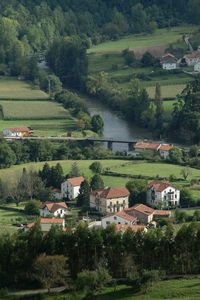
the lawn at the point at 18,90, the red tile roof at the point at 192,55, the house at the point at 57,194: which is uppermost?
the red tile roof at the point at 192,55

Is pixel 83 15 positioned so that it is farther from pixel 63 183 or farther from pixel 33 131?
pixel 63 183

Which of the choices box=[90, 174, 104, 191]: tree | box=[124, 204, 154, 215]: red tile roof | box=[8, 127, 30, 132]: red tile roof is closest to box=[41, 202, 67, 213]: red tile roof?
box=[90, 174, 104, 191]: tree

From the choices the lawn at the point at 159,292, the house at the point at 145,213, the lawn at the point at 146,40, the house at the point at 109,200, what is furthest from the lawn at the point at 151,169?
the lawn at the point at 146,40

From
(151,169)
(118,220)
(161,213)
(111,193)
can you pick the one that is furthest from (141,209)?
(151,169)

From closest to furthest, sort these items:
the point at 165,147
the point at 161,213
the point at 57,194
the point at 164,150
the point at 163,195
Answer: the point at 161,213, the point at 163,195, the point at 57,194, the point at 164,150, the point at 165,147

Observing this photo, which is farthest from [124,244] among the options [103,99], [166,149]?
[103,99]

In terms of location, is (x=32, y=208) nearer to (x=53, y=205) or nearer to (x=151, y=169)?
(x=53, y=205)

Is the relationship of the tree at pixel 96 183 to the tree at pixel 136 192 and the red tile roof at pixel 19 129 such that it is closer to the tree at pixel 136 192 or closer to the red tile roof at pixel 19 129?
the tree at pixel 136 192
